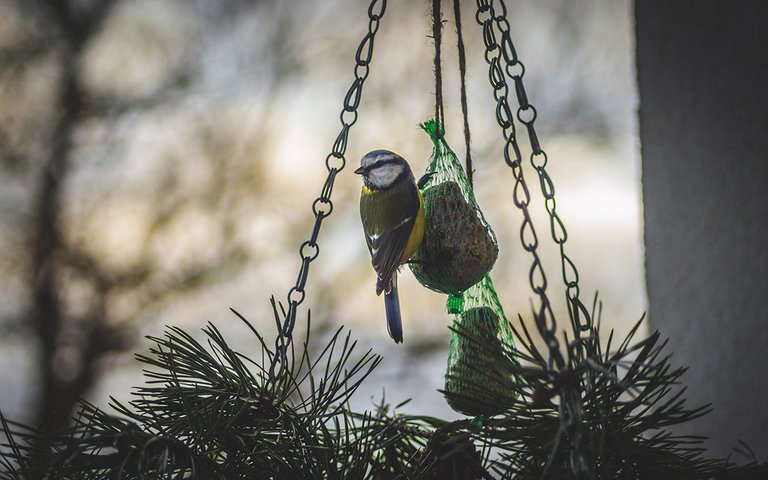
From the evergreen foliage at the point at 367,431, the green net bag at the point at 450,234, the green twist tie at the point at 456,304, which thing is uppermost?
the green net bag at the point at 450,234

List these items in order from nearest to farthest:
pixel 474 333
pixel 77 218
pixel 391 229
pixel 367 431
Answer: pixel 367 431 → pixel 474 333 → pixel 391 229 → pixel 77 218

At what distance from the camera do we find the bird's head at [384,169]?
90 cm

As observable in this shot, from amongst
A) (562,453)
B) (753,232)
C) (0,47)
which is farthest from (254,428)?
(0,47)

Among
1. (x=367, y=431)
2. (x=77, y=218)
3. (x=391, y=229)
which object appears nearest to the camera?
(x=367, y=431)

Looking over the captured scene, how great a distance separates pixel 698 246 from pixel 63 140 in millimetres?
1975

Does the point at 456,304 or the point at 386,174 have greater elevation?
the point at 386,174

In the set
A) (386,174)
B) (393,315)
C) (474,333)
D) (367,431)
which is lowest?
(367,431)

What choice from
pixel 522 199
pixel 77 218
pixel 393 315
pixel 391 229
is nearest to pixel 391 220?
pixel 391 229

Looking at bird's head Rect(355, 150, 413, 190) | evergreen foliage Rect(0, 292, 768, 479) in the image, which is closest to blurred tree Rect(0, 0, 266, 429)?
bird's head Rect(355, 150, 413, 190)

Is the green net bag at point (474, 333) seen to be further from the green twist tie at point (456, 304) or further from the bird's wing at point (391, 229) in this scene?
the bird's wing at point (391, 229)

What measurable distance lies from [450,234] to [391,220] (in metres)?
0.09

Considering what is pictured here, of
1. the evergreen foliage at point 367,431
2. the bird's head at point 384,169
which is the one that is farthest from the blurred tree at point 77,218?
the evergreen foliage at point 367,431

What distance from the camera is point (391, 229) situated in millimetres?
828

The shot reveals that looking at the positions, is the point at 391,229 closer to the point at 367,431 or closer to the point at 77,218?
the point at 367,431
